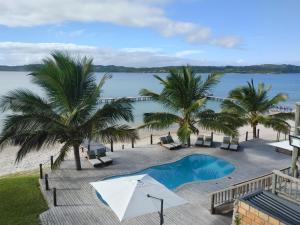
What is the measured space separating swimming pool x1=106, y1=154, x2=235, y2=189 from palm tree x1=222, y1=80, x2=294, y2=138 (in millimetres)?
4544

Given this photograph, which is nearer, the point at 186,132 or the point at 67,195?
the point at 67,195

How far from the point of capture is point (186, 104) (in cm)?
1802

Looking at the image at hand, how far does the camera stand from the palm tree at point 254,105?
19.6 metres

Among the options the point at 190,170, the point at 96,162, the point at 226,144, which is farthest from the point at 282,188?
the point at 226,144

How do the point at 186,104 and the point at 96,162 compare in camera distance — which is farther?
the point at 186,104

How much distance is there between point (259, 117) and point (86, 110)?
1247 cm

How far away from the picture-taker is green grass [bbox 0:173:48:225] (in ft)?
31.8

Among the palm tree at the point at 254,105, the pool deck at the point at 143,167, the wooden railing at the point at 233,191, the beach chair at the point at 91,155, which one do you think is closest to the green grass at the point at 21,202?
the pool deck at the point at 143,167

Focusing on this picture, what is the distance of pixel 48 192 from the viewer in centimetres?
1175

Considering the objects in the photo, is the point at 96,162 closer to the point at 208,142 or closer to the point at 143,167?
the point at 143,167

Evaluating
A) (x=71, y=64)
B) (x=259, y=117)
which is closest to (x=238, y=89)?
(x=259, y=117)

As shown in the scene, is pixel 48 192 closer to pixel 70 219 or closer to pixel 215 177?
pixel 70 219

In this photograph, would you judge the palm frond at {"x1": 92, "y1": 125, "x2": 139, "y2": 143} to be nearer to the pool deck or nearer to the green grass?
the pool deck

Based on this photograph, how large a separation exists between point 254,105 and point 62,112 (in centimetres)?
1313
